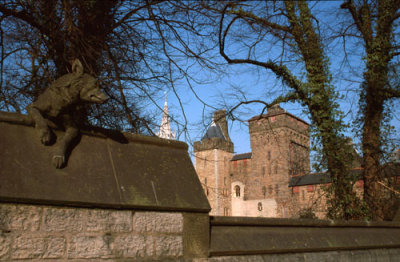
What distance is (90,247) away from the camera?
252 cm

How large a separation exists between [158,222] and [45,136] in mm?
1021

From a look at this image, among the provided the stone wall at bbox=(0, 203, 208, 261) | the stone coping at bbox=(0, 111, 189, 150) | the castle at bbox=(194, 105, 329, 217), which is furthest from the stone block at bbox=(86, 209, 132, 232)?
the castle at bbox=(194, 105, 329, 217)

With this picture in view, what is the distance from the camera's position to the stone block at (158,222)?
2.77 m

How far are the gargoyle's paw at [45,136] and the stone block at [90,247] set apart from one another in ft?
2.19

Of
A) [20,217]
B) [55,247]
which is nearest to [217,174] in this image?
[55,247]

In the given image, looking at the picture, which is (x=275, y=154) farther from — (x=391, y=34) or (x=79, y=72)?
(x=79, y=72)

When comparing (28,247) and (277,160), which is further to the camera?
(277,160)

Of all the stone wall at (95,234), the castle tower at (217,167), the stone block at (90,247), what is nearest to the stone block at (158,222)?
the stone wall at (95,234)

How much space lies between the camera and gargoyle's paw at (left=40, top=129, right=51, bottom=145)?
2576mm

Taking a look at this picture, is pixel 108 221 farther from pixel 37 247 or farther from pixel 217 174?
pixel 217 174

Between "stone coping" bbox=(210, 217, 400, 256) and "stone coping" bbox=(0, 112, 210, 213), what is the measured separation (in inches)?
14.7

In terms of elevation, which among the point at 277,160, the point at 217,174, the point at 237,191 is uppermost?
the point at 277,160

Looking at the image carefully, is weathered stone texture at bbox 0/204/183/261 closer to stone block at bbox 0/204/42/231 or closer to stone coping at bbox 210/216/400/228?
stone block at bbox 0/204/42/231

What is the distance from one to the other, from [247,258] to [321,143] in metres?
6.64
